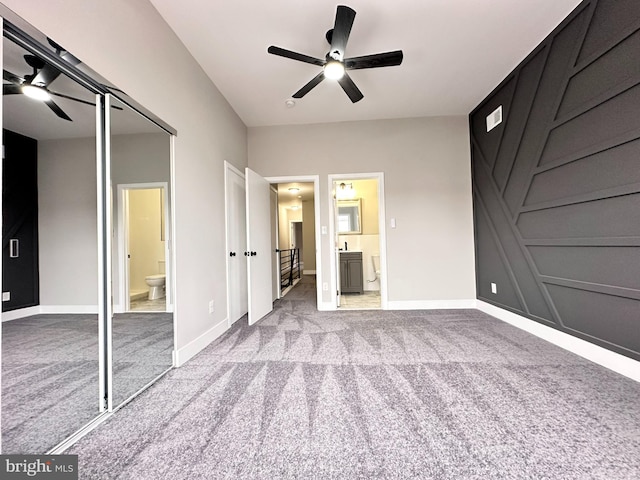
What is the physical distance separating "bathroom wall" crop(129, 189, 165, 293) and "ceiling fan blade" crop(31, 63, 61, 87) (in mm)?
664

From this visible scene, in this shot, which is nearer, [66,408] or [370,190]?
[66,408]

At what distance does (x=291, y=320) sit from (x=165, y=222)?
1.95m

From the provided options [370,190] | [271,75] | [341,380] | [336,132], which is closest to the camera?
[341,380]

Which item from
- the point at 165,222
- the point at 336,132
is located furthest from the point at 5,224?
the point at 336,132

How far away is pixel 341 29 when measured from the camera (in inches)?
75.9

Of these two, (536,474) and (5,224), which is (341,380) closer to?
(536,474)

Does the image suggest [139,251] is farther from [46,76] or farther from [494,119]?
[494,119]

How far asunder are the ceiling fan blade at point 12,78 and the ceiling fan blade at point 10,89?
0.8 inches

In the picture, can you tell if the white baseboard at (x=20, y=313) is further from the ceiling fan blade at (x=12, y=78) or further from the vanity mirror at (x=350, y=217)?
the vanity mirror at (x=350, y=217)

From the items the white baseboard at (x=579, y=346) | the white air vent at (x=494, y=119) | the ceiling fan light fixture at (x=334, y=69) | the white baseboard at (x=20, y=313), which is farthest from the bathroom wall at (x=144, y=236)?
the white air vent at (x=494, y=119)

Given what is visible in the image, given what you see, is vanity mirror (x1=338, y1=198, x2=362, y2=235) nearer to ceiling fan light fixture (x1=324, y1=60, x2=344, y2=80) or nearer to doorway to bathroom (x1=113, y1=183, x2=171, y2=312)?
ceiling fan light fixture (x1=324, y1=60, x2=344, y2=80)

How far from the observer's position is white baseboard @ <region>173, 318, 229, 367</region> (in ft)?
6.95

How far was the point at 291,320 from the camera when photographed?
11.0 feet

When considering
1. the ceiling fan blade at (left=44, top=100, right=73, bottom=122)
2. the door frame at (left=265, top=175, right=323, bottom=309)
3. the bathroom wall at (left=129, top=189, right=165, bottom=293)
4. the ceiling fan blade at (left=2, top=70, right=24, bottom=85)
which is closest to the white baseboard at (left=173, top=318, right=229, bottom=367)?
the bathroom wall at (left=129, top=189, right=165, bottom=293)
